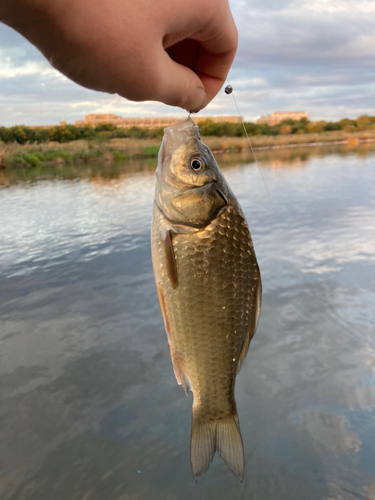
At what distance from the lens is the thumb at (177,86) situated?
3.18 ft

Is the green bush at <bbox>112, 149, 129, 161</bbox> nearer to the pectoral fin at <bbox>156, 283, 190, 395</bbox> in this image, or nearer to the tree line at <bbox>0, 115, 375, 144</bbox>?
the tree line at <bbox>0, 115, 375, 144</bbox>

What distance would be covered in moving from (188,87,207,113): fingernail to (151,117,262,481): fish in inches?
7.9

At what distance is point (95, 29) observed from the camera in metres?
0.78

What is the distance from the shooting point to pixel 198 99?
119 cm

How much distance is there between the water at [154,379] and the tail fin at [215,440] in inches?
51.0

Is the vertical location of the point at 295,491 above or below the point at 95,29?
below

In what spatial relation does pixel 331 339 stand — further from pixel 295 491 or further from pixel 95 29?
pixel 95 29

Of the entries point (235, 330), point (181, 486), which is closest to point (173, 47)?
point (235, 330)

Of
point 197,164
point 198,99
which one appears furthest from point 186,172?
point 198,99

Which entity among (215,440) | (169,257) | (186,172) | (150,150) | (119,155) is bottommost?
(215,440)

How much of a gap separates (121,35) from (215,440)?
1.45 metres

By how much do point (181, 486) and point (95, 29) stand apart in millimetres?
2763

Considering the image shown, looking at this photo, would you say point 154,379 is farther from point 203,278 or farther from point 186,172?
point 186,172

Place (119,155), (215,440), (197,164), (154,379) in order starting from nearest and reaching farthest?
(197,164)
(215,440)
(154,379)
(119,155)
